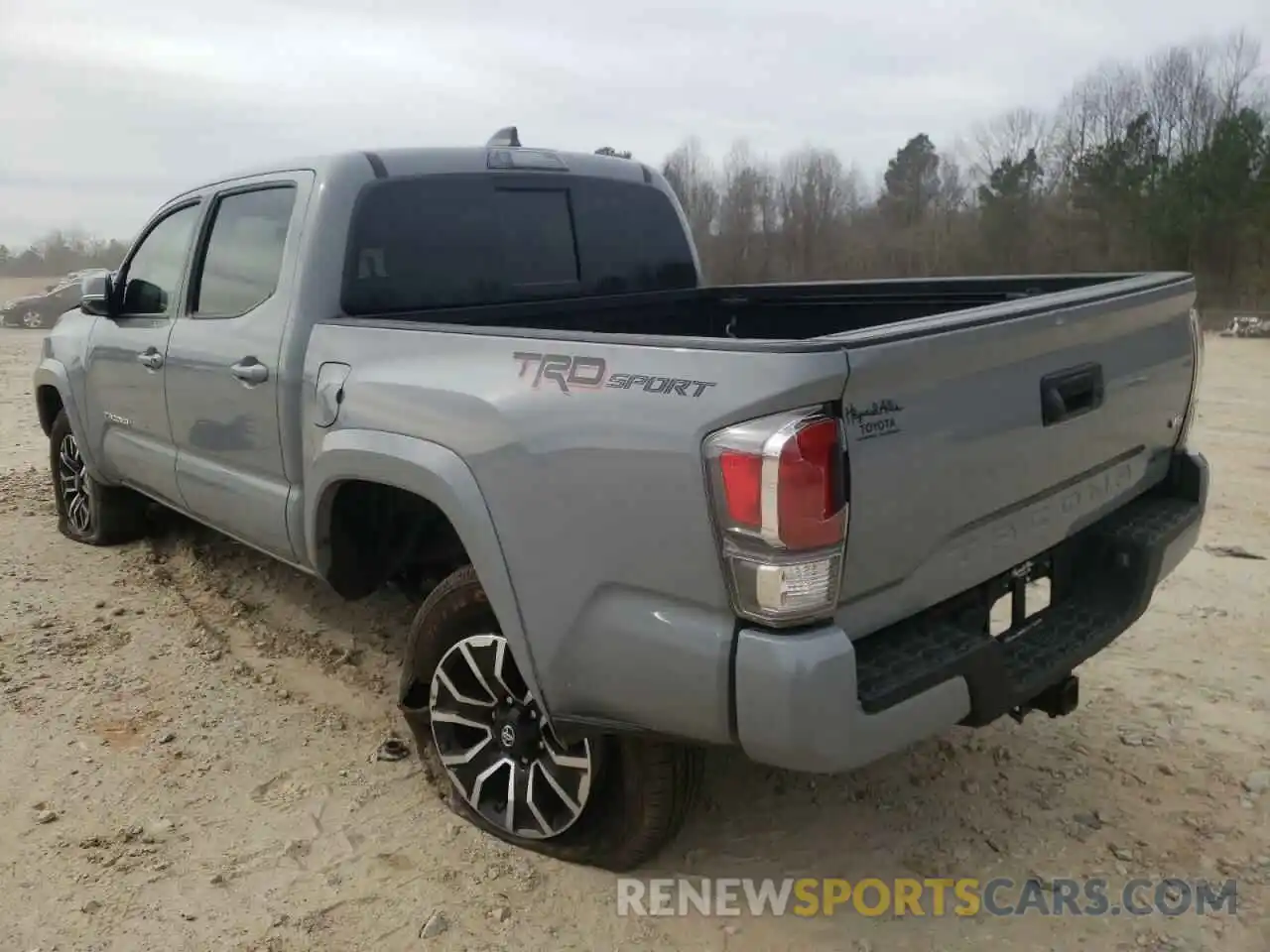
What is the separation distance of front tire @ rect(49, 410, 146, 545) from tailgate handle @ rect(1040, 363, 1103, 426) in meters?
5.02

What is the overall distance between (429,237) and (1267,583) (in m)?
4.38

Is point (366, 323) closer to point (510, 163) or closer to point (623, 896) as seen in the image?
point (510, 163)

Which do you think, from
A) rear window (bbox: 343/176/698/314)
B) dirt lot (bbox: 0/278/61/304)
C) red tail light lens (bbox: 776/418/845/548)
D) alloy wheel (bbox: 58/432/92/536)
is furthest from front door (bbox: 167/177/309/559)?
dirt lot (bbox: 0/278/61/304)

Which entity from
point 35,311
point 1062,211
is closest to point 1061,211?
point 1062,211

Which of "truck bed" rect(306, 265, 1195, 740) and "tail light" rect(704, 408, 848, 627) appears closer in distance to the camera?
"tail light" rect(704, 408, 848, 627)

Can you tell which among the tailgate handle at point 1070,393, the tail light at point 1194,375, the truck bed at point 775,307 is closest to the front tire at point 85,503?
the truck bed at point 775,307

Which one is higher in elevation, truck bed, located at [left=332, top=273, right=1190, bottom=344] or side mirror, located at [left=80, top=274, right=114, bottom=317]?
side mirror, located at [left=80, top=274, right=114, bottom=317]

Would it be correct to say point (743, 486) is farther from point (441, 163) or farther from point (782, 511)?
point (441, 163)

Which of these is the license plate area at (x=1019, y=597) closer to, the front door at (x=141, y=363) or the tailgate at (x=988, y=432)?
the tailgate at (x=988, y=432)

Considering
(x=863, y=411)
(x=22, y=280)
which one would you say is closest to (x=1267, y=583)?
(x=863, y=411)

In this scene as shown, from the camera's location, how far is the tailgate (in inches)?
85.1

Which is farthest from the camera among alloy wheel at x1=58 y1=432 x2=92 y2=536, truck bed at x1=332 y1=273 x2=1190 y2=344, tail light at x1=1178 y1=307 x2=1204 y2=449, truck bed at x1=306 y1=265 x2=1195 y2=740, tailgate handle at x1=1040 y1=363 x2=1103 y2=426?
alloy wheel at x1=58 y1=432 x2=92 y2=536

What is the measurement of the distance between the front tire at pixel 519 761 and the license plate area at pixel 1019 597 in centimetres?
90

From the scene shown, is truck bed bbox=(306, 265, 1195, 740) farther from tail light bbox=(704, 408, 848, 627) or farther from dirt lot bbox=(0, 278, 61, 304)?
dirt lot bbox=(0, 278, 61, 304)
